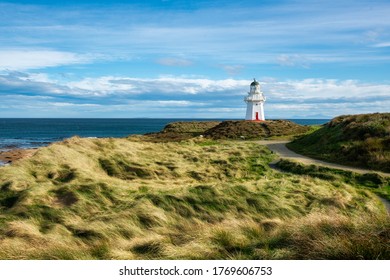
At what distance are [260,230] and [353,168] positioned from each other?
43.6 feet

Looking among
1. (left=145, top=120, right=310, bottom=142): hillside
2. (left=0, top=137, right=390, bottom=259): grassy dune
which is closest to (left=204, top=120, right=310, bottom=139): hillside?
(left=145, top=120, right=310, bottom=142): hillside

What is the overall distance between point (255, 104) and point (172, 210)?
147 feet

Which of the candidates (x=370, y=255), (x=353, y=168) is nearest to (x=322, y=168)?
(x=353, y=168)

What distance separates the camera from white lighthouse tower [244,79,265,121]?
176 feet

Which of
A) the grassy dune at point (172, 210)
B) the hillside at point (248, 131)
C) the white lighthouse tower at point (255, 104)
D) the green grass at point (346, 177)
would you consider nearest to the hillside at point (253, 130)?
the hillside at point (248, 131)

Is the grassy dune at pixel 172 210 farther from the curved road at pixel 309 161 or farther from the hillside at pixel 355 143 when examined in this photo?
the hillside at pixel 355 143

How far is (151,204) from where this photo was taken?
34.2 feet

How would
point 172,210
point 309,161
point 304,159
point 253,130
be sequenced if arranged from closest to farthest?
point 172,210 → point 309,161 → point 304,159 → point 253,130

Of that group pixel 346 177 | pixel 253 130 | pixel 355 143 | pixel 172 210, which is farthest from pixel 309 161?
pixel 253 130

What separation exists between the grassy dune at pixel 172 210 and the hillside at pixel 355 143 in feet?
12.5

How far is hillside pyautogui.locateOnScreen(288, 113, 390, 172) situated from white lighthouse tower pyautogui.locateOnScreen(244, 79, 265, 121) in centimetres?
2400

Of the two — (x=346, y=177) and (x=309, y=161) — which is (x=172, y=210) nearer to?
(x=346, y=177)

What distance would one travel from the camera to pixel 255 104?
177ft
